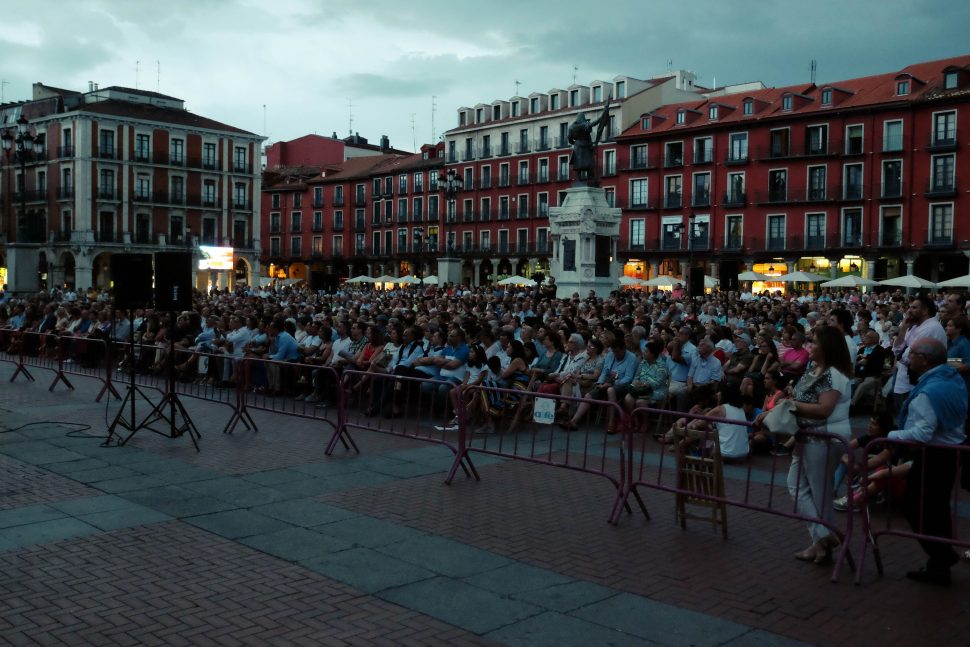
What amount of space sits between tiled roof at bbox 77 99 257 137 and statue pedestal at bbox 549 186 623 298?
45648 mm

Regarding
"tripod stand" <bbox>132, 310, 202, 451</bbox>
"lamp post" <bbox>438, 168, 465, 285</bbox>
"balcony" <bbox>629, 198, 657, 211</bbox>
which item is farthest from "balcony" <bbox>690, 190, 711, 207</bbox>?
"tripod stand" <bbox>132, 310, 202, 451</bbox>

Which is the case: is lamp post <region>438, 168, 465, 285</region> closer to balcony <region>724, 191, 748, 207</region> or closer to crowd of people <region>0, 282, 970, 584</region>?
balcony <region>724, 191, 748, 207</region>

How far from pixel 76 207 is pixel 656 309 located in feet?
176

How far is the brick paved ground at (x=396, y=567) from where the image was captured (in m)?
5.18

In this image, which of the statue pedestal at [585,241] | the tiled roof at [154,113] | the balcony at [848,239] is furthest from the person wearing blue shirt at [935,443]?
the tiled roof at [154,113]

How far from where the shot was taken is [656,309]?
23.1 meters

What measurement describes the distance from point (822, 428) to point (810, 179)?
5170 cm

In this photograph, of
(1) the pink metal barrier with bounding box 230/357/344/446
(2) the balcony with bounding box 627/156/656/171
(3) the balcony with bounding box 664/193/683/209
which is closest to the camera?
(1) the pink metal barrier with bounding box 230/357/344/446

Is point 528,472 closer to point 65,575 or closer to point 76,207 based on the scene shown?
point 65,575

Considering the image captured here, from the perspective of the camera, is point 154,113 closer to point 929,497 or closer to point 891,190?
point 891,190

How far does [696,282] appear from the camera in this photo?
24406mm

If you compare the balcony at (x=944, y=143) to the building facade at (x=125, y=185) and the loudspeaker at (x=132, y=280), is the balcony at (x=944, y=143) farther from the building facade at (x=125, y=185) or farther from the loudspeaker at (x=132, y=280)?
the loudspeaker at (x=132, y=280)

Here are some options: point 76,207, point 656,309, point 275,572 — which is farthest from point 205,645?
point 76,207

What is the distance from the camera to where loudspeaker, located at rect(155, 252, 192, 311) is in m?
11.0
